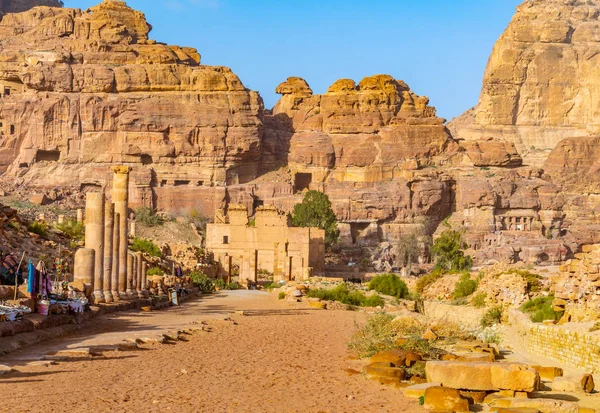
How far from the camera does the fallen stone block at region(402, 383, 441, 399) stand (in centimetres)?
1394

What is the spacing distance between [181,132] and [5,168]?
43.3 feet

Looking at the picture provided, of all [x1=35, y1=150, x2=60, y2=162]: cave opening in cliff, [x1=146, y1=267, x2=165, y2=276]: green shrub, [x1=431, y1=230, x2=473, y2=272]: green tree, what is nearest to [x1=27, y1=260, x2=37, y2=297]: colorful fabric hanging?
[x1=146, y1=267, x2=165, y2=276]: green shrub

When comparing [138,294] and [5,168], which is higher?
[5,168]

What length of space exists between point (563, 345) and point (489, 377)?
125 inches

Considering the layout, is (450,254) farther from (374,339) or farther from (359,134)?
(374,339)

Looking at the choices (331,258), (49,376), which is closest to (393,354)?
(49,376)

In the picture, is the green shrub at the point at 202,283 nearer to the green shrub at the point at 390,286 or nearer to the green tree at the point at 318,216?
the green shrub at the point at 390,286

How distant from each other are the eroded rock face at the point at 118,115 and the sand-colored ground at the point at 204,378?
57.5m

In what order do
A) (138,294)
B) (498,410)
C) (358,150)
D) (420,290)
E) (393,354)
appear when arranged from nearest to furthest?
(498,410)
(393,354)
(138,294)
(420,290)
(358,150)

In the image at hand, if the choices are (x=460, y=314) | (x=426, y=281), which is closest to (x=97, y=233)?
(x=460, y=314)

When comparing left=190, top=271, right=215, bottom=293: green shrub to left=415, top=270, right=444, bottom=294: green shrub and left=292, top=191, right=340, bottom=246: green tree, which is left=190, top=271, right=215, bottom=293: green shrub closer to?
left=415, top=270, right=444, bottom=294: green shrub

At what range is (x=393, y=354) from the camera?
54.6ft

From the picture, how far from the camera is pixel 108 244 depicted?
99.2 feet

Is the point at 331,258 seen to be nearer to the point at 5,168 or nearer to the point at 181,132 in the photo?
the point at 181,132
